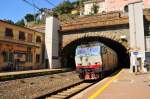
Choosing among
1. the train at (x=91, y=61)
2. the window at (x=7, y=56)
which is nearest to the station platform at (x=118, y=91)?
the train at (x=91, y=61)

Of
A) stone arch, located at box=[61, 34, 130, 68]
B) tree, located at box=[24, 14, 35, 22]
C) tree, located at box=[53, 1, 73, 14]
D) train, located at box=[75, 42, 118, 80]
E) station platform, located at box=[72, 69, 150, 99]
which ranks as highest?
tree, located at box=[53, 1, 73, 14]

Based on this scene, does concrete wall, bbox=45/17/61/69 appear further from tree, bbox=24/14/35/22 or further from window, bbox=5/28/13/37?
tree, bbox=24/14/35/22

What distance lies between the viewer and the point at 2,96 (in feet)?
40.3

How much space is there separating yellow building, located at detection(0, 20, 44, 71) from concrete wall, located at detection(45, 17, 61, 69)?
1.20 m

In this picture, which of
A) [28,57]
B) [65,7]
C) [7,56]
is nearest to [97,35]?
[28,57]

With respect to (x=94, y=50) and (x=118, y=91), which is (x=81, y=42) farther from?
(x=118, y=91)

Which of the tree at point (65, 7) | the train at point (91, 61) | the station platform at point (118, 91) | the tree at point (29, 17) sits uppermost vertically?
the tree at point (65, 7)

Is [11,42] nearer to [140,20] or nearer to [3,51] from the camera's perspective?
[3,51]

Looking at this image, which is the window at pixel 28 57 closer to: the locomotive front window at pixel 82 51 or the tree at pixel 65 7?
the locomotive front window at pixel 82 51

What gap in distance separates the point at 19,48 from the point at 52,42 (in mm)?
6308

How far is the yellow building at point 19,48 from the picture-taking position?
27.2 meters

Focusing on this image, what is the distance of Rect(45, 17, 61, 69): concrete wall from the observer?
114 ft

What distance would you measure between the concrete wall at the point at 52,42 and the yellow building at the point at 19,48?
1204 millimetres

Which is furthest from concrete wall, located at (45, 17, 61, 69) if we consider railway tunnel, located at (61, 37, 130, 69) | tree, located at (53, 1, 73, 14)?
tree, located at (53, 1, 73, 14)
